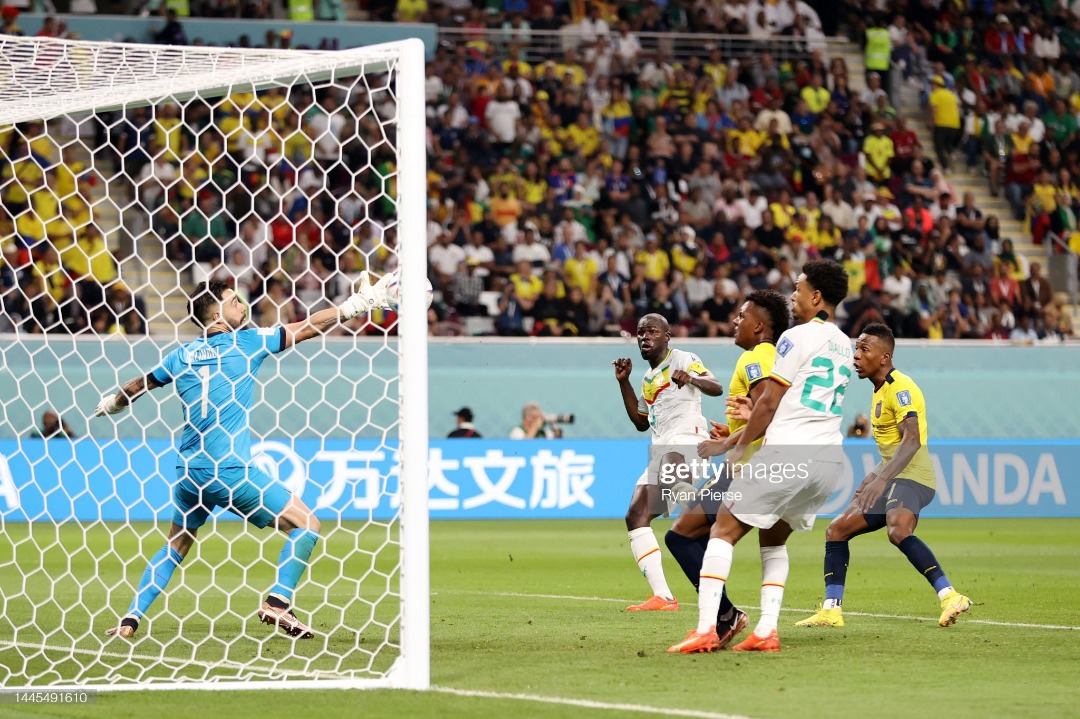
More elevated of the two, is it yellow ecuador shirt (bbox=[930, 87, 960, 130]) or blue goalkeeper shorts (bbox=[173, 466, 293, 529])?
yellow ecuador shirt (bbox=[930, 87, 960, 130])

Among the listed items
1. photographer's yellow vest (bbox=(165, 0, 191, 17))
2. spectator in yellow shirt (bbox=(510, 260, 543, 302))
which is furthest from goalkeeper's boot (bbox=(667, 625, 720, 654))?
photographer's yellow vest (bbox=(165, 0, 191, 17))

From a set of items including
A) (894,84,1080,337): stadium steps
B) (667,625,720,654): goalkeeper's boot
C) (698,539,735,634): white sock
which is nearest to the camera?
(698,539,735,634): white sock

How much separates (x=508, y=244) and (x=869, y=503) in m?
13.6

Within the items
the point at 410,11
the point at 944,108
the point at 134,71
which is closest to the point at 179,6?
the point at 410,11

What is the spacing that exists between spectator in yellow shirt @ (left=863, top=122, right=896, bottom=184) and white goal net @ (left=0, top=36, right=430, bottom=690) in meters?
8.05

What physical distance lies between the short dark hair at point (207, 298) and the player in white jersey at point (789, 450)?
9.44 feet

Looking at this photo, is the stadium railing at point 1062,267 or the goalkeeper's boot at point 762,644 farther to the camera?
the stadium railing at point 1062,267

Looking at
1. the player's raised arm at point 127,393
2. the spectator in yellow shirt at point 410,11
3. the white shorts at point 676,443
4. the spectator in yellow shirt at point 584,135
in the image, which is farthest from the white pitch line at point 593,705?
the spectator in yellow shirt at point 410,11

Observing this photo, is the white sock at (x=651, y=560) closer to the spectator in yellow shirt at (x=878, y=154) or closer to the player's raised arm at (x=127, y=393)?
the player's raised arm at (x=127, y=393)

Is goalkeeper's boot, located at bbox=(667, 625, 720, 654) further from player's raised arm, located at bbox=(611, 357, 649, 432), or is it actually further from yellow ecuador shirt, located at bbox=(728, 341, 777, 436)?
player's raised arm, located at bbox=(611, 357, 649, 432)

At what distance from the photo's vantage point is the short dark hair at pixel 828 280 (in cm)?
759

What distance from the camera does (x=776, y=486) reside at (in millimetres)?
7344

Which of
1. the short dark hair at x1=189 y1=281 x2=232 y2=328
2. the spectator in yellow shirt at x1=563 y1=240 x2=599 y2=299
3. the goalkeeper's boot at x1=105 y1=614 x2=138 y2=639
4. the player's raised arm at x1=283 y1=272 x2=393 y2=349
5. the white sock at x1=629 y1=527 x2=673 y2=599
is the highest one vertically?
the player's raised arm at x1=283 y1=272 x2=393 y2=349

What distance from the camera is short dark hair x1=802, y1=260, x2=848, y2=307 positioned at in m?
7.59
